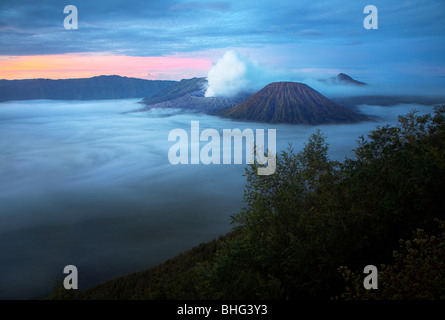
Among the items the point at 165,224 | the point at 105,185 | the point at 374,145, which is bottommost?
the point at 165,224

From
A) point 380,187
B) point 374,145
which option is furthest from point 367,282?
point 374,145

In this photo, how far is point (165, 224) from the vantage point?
96000mm

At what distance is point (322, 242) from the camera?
11.7 meters

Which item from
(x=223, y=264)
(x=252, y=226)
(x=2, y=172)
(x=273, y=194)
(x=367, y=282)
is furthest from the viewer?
(x=2, y=172)
